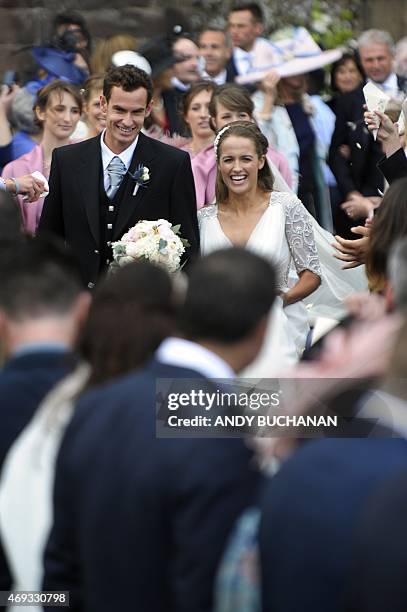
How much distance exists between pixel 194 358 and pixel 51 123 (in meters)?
6.08

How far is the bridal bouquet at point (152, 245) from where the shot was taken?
6980 mm

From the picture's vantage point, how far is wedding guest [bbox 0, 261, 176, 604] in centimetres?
369

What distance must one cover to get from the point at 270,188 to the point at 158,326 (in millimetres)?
4207

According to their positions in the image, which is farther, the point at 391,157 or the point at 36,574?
the point at 391,157

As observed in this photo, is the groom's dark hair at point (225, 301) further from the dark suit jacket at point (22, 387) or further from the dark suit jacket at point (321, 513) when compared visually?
the dark suit jacket at point (321, 513)

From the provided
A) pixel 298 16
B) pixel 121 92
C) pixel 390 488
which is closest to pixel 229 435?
pixel 390 488

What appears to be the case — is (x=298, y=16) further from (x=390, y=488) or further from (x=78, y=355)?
(x=390, y=488)

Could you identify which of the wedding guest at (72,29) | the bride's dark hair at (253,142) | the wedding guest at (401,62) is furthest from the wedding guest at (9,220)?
the wedding guest at (72,29)

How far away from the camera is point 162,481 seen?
A: 315 centimetres

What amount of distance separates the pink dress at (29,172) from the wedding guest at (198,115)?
1.19m

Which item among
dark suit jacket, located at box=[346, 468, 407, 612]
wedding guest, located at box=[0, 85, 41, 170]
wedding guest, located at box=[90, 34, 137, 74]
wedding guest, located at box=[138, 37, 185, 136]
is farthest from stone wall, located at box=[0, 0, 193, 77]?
dark suit jacket, located at box=[346, 468, 407, 612]

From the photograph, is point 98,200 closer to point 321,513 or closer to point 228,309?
Result: point 228,309

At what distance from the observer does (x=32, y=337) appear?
383cm

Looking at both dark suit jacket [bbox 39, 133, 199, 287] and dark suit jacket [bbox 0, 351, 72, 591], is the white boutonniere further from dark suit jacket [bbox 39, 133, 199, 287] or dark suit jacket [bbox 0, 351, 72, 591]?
dark suit jacket [bbox 0, 351, 72, 591]
